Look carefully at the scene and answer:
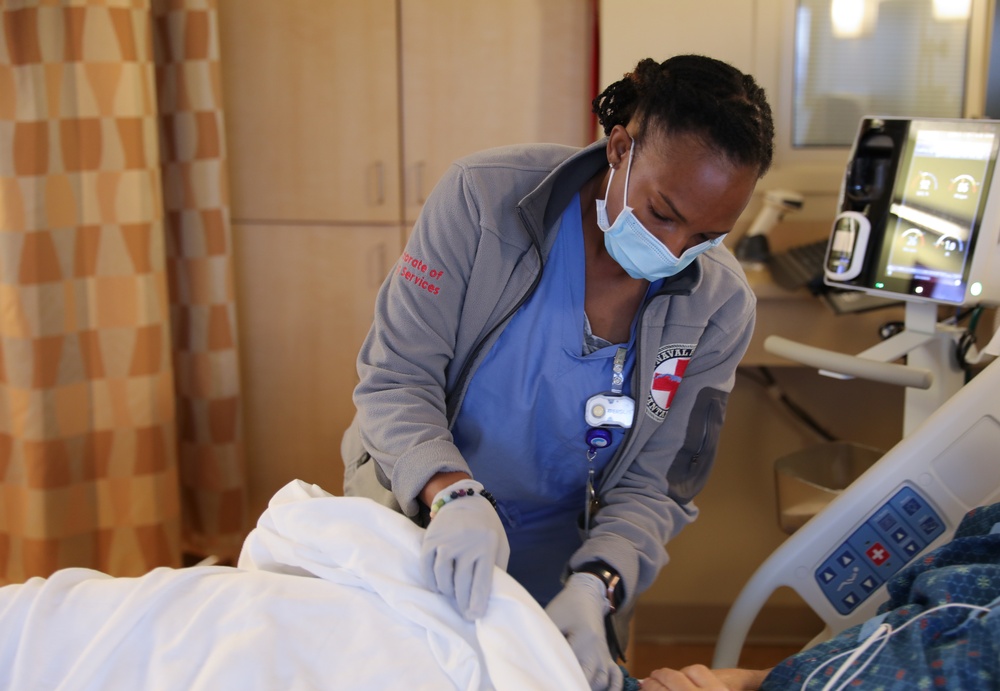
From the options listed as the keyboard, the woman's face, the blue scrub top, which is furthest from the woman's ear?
the keyboard

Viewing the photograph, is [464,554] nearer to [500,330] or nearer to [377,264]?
[500,330]

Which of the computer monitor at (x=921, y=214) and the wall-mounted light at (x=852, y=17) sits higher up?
the wall-mounted light at (x=852, y=17)

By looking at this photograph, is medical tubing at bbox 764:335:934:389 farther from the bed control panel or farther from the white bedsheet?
the white bedsheet

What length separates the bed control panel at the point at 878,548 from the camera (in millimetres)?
1487

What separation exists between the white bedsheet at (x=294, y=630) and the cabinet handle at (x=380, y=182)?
1507 mm

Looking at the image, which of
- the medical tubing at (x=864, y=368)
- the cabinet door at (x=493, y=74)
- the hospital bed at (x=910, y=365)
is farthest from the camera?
the cabinet door at (x=493, y=74)

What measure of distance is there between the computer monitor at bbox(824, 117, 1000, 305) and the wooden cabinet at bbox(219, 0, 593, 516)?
86 cm

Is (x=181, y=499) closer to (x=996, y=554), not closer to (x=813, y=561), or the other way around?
(x=813, y=561)

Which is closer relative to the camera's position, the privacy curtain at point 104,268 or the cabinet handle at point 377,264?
the privacy curtain at point 104,268

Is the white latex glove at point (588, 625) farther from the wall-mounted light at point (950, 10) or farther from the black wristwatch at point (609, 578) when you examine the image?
the wall-mounted light at point (950, 10)

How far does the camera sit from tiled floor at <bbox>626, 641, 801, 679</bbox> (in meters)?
2.54

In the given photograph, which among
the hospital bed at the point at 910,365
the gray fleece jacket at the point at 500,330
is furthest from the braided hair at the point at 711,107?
the hospital bed at the point at 910,365

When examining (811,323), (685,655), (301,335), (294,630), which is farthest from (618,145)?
(685,655)

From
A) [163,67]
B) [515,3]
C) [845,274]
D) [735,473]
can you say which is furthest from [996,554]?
[163,67]
